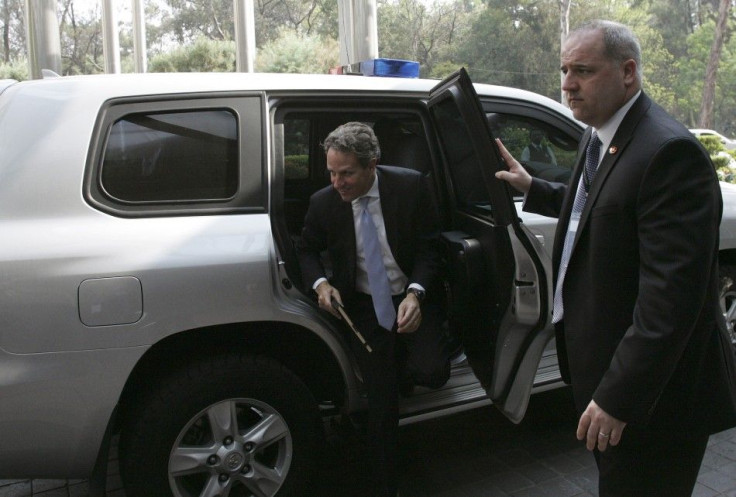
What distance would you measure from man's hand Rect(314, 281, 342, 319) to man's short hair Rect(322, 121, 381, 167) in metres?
0.55

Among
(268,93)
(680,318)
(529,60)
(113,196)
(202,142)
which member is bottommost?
(680,318)

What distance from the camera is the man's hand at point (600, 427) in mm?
1729

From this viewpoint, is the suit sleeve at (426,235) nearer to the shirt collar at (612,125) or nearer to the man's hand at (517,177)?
the man's hand at (517,177)

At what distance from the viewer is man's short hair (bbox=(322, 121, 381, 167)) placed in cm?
287

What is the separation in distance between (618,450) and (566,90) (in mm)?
1006

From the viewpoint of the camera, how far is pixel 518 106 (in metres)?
3.61

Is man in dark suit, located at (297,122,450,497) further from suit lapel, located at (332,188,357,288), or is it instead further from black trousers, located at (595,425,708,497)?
black trousers, located at (595,425,708,497)

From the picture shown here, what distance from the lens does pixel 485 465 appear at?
11.6 feet

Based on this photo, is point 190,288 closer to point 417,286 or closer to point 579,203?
point 417,286

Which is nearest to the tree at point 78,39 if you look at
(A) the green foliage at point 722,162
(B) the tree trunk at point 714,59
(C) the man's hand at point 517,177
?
(B) the tree trunk at point 714,59

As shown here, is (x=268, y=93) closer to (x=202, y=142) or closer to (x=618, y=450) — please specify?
(x=202, y=142)

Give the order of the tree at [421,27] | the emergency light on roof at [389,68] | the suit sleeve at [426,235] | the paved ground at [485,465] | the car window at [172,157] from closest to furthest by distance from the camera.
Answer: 1. the car window at [172,157]
2. the suit sleeve at [426,235]
3. the paved ground at [485,465]
4. the emergency light on roof at [389,68]
5. the tree at [421,27]

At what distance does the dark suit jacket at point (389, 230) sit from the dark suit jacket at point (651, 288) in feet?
3.73

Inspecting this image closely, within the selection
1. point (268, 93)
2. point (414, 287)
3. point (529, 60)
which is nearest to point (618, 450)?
point (414, 287)
